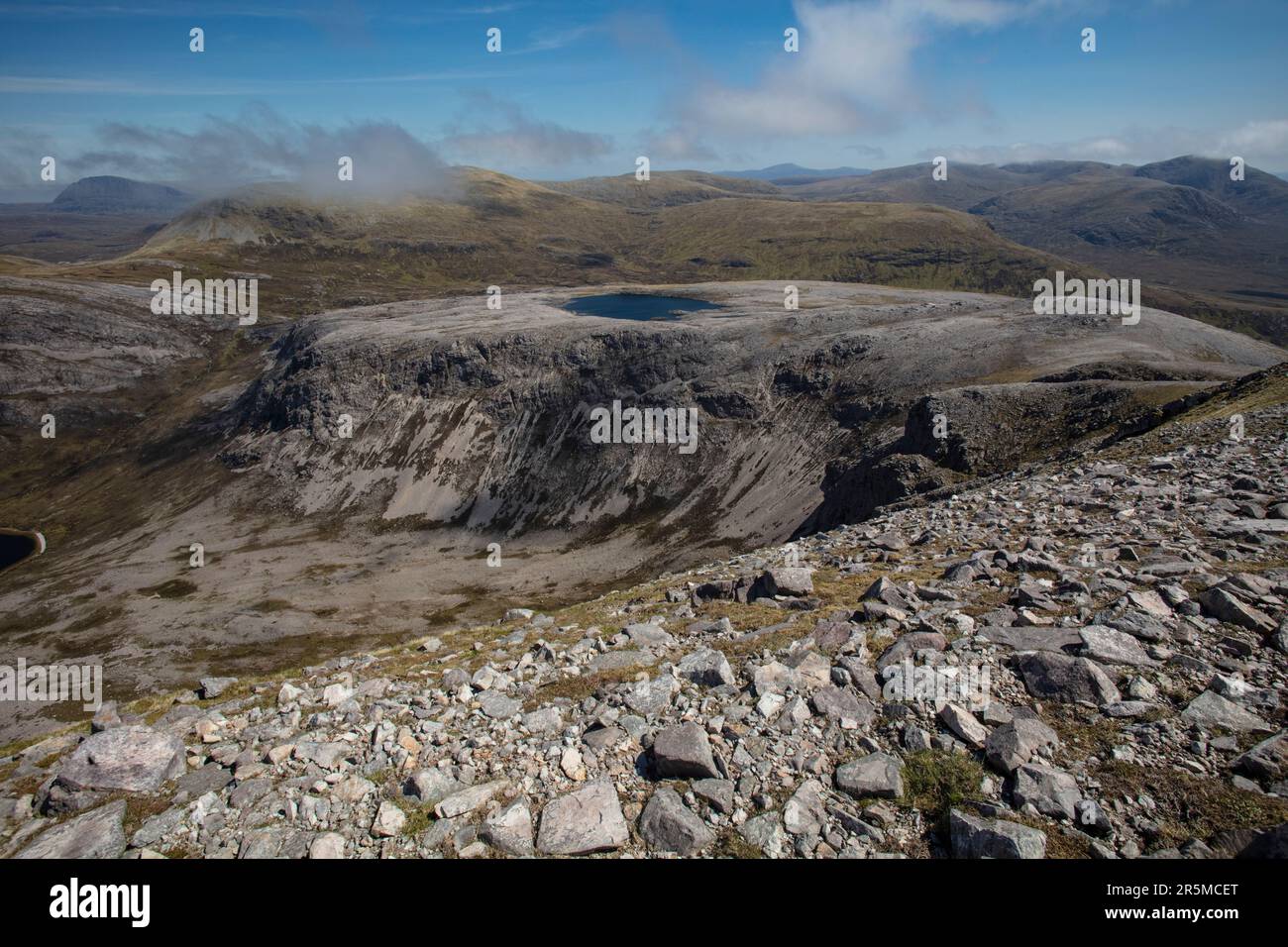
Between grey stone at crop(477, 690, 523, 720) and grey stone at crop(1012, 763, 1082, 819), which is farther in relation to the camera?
grey stone at crop(477, 690, 523, 720)

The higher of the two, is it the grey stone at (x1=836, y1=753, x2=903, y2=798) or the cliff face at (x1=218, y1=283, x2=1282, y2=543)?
the cliff face at (x1=218, y1=283, x2=1282, y2=543)

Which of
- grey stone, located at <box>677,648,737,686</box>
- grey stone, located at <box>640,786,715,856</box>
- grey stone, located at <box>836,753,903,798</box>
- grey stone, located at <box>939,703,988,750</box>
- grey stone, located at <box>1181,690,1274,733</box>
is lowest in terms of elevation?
grey stone, located at <box>640,786,715,856</box>

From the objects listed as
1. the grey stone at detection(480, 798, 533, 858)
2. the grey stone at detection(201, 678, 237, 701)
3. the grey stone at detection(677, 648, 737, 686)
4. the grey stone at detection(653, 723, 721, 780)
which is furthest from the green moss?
the grey stone at detection(201, 678, 237, 701)

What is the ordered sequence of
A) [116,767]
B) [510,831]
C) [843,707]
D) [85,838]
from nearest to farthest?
[510,831] → [85,838] → [843,707] → [116,767]

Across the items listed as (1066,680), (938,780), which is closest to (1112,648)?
(1066,680)

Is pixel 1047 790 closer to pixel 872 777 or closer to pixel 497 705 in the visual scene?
pixel 872 777

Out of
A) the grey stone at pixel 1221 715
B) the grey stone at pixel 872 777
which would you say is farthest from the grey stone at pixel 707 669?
the grey stone at pixel 1221 715

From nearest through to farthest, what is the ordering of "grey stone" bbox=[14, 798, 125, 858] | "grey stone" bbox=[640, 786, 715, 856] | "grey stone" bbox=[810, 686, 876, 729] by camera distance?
"grey stone" bbox=[640, 786, 715, 856]
"grey stone" bbox=[14, 798, 125, 858]
"grey stone" bbox=[810, 686, 876, 729]

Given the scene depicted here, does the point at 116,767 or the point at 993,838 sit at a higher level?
the point at 993,838

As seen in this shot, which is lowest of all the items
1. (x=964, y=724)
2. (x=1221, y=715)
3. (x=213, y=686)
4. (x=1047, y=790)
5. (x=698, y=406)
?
(x=213, y=686)

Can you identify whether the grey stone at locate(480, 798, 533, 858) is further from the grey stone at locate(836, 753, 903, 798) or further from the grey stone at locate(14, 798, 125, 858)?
the grey stone at locate(14, 798, 125, 858)
